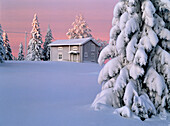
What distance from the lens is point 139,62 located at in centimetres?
810

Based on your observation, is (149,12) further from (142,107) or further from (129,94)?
(142,107)

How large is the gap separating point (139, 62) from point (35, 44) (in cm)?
5321

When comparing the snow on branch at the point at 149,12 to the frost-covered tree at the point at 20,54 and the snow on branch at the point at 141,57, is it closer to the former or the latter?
the snow on branch at the point at 141,57

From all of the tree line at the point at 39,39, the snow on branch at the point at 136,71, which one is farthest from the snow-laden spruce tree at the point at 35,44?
Result: the snow on branch at the point at 136,71

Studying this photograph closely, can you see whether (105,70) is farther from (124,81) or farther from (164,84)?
(164,84)

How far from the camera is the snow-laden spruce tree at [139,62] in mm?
8070

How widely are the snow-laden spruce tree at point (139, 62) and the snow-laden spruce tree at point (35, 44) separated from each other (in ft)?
168

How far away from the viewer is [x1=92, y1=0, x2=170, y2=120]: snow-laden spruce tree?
8070 millimetres

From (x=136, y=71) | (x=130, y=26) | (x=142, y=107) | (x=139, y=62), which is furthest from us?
(x=130, y=26)

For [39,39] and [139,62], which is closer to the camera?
[139,62]

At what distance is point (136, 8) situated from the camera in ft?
28.7

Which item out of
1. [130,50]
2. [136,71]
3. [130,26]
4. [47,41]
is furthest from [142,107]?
[47,41]

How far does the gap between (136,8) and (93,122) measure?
522cm

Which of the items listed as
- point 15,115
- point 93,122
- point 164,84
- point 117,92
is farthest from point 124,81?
point 15,115
